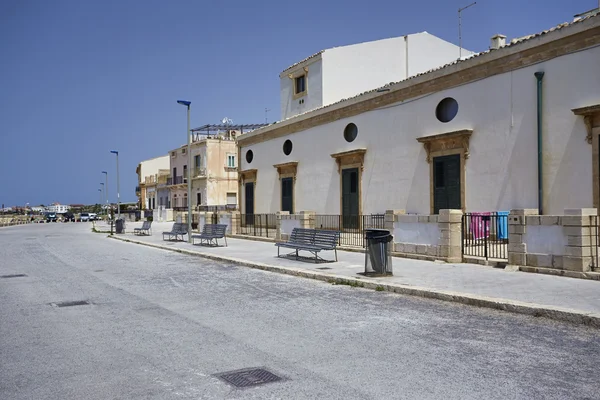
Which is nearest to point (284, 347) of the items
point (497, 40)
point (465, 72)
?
point (465, 72)

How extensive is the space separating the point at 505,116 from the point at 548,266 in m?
6.71

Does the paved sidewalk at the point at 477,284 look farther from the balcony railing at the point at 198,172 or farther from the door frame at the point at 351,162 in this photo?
the balcony railing at the point at 198,172

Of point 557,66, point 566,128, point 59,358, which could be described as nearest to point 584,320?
point 59,358

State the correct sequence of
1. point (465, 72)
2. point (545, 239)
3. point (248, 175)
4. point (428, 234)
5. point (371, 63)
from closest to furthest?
point (545, 239) → point (428, 234) → point (465, 72) → point (371, 63) → point (248, 175)

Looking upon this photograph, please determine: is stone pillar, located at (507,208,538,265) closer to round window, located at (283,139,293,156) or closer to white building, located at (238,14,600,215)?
white building, located at (238,14,600,215)

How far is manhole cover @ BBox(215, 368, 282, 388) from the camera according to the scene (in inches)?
185

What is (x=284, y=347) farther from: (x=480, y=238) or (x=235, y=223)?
(x=235, y=223)

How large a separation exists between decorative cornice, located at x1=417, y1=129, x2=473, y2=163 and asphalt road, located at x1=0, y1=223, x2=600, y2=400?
930 cm

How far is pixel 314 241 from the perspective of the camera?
1541 cm

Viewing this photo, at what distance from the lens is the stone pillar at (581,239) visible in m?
10.2

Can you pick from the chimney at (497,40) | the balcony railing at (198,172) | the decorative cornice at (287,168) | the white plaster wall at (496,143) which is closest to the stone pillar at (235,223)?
the decorative cornice at (287,168)

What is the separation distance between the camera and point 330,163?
24.9m

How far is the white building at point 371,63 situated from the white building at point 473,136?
3924 mm

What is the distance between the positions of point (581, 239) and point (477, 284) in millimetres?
2366
